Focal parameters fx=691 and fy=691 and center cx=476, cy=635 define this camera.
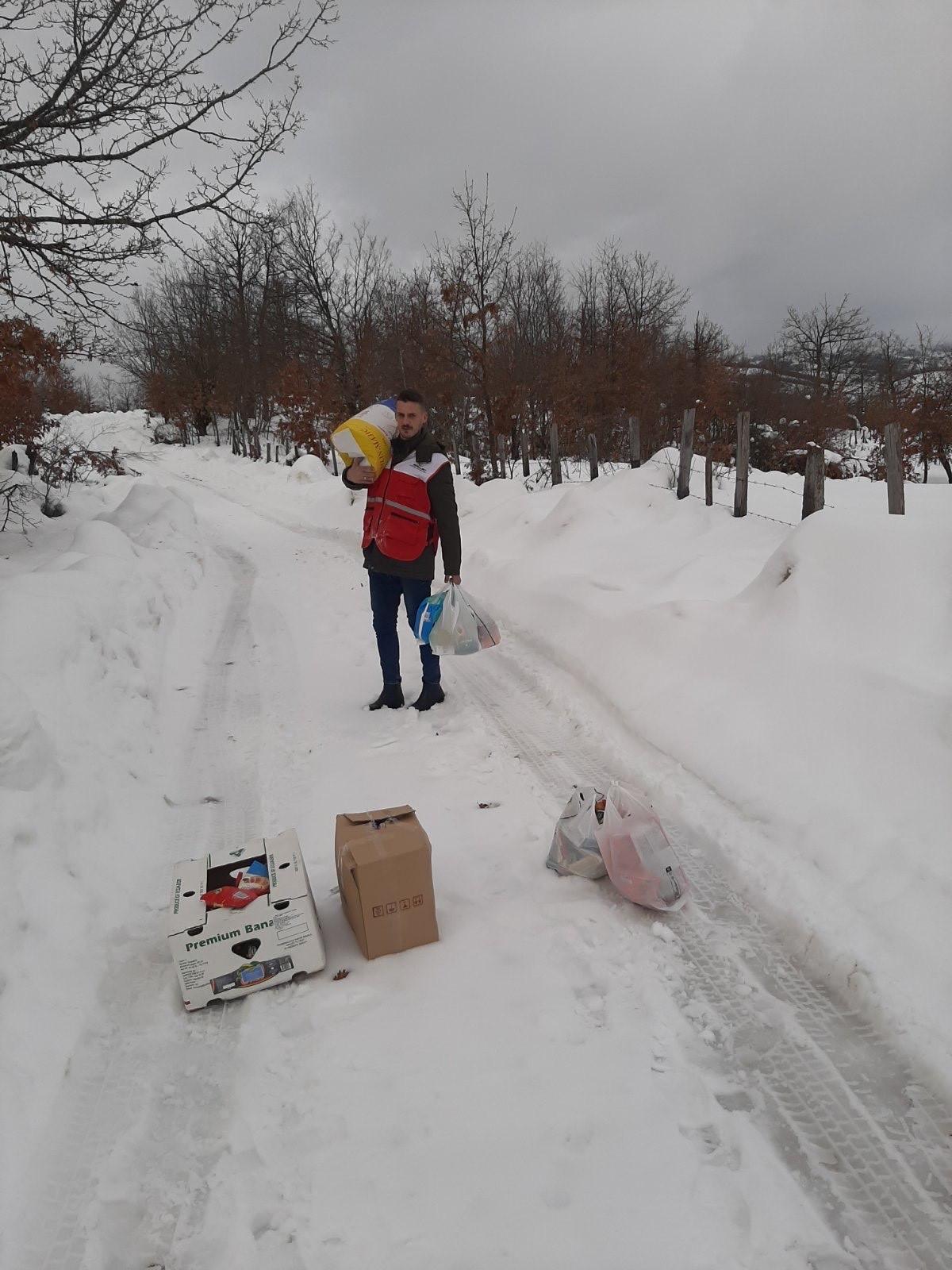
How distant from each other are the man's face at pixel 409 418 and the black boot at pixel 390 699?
1.70m

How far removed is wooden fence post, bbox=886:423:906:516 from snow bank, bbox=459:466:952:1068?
124 centimetres

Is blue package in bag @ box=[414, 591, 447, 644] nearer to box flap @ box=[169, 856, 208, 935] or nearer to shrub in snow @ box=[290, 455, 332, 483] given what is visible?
box flap @ box=[169, 856, 208, 935]

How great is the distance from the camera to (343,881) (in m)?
2.73

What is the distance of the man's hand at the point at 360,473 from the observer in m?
4.19

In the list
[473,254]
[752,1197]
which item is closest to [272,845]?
[752,1197]

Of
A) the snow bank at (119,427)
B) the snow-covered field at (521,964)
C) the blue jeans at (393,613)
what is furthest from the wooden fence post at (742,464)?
the snow bank at (119,427)

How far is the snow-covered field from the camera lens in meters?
1.73

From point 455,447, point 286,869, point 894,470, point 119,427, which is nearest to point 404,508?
point 286,869

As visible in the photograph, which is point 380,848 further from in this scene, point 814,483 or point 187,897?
point 814,483

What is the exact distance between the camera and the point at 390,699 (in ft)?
15.8

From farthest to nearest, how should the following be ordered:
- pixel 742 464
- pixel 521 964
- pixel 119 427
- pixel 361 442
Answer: pixel 119 427 → pixel 742 464 → pixel 361 442 → pixel 521 964

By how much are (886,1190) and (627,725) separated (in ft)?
8.88

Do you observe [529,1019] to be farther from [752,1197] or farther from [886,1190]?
[886,1190]

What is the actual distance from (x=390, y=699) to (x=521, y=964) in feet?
8.36
